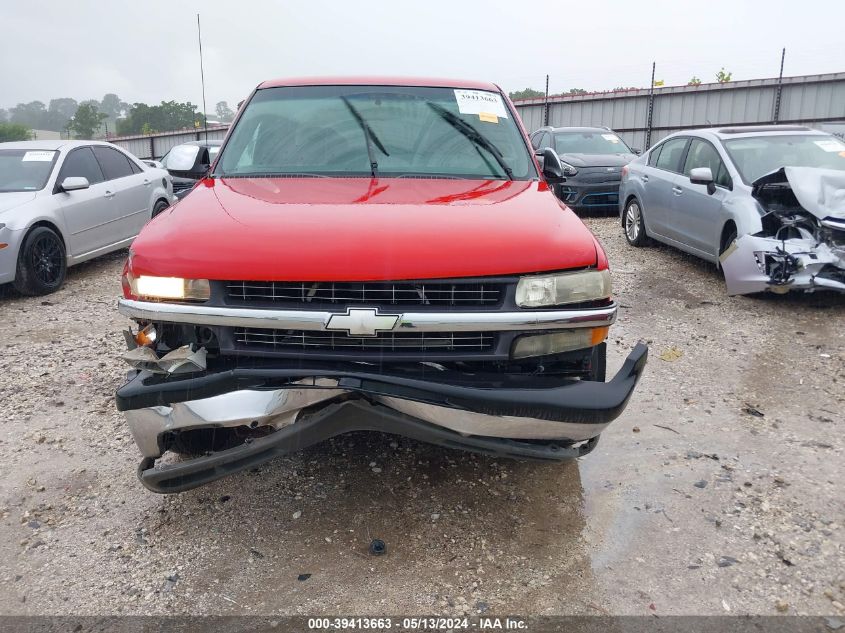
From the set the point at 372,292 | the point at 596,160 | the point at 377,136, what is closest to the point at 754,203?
the point at 377,136

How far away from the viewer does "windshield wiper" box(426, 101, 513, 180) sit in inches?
144

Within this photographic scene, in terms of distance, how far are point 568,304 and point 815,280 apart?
13.5 ft

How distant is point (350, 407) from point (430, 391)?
0.29 metres

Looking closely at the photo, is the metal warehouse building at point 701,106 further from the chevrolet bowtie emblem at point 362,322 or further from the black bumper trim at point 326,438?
the chevrolet bowtie emblem at point 362,322

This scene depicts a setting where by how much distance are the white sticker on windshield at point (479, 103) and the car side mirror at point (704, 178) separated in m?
3.41

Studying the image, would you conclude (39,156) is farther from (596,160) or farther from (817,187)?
(596,160)

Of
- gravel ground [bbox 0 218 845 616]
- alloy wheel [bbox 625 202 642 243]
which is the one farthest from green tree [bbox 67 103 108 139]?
gravel ground [bbox 0 218 845 616]

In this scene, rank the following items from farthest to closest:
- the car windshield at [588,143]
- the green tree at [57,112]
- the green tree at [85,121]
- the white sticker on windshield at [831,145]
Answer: the green tree at [57,112] → the green tree at [85,121] → the car windshield at [588,143] → the white sticker on windshield at [831,145]

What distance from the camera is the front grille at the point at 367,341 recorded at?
250cm

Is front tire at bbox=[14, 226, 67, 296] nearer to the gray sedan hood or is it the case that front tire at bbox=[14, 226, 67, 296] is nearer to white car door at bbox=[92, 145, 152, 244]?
white car door at bbox=[92, 145, 152, 244]

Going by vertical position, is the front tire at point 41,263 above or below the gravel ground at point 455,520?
above

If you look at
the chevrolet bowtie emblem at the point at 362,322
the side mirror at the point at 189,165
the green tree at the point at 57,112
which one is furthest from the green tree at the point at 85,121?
the chevrolet bowtie emblem at the point at 362,322

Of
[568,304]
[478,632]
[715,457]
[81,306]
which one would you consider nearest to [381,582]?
[478,632]

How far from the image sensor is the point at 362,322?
2418 mm
